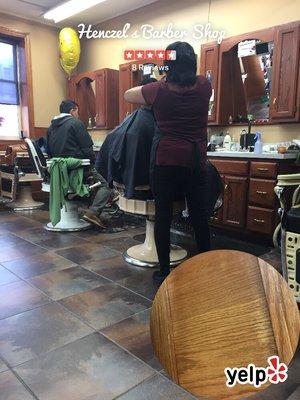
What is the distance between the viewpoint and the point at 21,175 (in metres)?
4.30

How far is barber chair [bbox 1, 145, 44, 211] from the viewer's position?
4.30 metres

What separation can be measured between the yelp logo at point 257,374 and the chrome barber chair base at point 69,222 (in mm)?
2850

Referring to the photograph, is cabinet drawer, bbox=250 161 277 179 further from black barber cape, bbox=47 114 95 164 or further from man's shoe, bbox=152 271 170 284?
black barber cape, bbox=47 114 95 164

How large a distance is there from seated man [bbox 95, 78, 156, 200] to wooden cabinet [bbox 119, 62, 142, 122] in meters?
2.28

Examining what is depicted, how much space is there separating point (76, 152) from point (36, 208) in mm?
1569

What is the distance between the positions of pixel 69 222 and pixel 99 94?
229 centimetres

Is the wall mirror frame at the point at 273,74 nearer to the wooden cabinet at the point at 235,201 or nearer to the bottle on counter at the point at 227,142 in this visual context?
the bottle on counter at the point at 227,142

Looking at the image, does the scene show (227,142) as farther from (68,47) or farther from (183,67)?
(68,47)

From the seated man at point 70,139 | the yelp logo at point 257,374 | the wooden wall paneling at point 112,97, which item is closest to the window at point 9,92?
the wooden wall paneling at point 112,97

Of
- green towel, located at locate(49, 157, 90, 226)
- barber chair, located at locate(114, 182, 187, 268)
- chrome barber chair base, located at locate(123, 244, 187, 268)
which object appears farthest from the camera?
green towel, located at locate(49, 157, 90, 226)

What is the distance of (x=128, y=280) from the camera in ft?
7.05

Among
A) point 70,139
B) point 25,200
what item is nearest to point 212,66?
point 70,139

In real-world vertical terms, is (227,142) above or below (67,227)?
above

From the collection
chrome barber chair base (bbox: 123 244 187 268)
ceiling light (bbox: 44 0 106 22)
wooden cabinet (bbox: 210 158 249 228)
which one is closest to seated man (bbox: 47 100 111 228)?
chrome barber chair base (bbox: 123 244 187 268)
